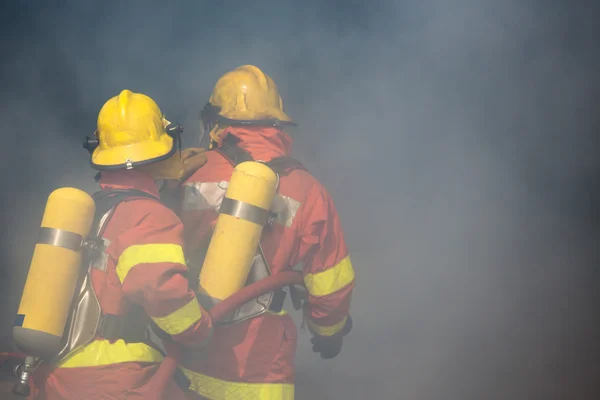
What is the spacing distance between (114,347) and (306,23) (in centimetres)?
357

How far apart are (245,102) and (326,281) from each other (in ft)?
3.37

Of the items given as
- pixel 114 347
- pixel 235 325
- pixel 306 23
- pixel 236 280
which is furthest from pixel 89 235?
pixel 306 23

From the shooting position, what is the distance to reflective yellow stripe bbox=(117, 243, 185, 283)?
264 cm

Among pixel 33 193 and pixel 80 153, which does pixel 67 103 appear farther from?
pixel 33 193

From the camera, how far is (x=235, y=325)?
10.8 feet

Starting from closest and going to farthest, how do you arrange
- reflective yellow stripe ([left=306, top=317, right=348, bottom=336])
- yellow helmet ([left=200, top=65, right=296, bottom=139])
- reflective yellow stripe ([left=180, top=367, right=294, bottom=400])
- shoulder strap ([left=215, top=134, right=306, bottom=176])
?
reflective yellow stripe ([left=180, top=367, right=294, bottom=400]) → shoulder strap ([left=215, top=134, right=306, bottom=176]) → yellow helmet ([left=200, top=65, right=296, bottom=139]) → reflective yellow stripe ([left=306, top=317, right=348, bottom=336])

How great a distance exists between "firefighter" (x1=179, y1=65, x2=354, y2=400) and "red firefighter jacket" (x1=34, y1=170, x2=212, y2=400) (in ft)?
1.76

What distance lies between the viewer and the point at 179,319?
2.69 meters

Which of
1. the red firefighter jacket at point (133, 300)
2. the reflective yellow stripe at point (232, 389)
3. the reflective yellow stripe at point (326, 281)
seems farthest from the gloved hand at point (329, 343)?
the red firefighter jacket at point (133, 300)

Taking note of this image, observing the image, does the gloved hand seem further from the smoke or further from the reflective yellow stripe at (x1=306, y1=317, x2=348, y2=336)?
the smoke

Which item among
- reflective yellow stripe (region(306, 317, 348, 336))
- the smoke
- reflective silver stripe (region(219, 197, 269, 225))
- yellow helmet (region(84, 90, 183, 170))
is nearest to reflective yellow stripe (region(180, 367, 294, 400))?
reflective yellow stripe (region(306, 317, 348, 336))

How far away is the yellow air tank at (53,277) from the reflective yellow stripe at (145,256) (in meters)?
0.18

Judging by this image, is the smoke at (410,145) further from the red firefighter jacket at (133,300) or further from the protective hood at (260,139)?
the red firefighter jacket at (133,300)

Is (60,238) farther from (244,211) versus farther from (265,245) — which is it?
(265,245)
